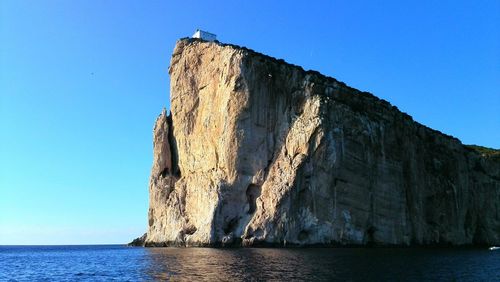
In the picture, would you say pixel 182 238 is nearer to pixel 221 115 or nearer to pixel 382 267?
pixel 221 115

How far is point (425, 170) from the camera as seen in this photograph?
78.1 metres

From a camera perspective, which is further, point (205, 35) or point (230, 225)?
point (205, 35)

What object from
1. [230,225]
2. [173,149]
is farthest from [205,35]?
[230,225]

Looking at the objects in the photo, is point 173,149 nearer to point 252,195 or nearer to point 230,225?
point 252,195

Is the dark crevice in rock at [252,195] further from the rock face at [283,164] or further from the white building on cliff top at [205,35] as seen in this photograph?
the white building on cliff top at [205,35]

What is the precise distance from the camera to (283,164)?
62.3 m

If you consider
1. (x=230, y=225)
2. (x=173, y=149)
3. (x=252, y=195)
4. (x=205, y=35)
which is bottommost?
(x=230, y=225)

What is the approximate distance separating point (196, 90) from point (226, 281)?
49.8 m

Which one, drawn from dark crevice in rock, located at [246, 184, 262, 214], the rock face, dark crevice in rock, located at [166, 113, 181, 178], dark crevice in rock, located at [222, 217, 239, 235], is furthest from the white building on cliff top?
dark crevice in rock, located at [222, 217, 239, 235]

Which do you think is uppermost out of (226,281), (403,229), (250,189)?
(250,189)

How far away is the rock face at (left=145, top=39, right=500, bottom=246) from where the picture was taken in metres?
60.7

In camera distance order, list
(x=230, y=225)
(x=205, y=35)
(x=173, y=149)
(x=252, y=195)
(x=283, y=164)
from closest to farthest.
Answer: (x=283, y=164) → (x=230, y=225) → (x=252, y=195) → (x=205, y=35) → (x=173, y=149)

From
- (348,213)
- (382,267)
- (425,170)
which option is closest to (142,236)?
(348,213)

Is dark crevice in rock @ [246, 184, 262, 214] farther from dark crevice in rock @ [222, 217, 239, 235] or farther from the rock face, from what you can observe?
dark crevice in rock @ [222, 217, 239, 235]
